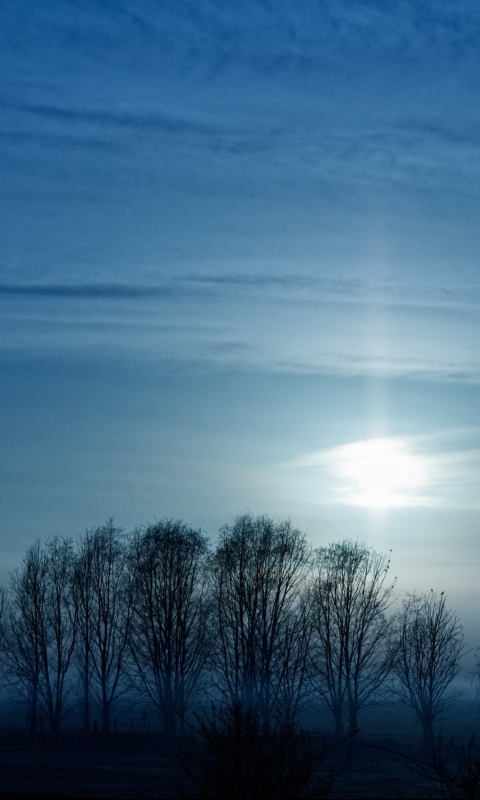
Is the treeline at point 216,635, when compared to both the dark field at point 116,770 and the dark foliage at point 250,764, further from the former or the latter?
the dark foliage at point 250,764

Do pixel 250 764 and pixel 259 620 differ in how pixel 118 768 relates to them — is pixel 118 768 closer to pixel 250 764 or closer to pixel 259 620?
pixel 259 620

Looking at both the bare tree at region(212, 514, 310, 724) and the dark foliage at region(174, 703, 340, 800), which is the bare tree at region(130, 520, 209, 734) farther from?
the dark foliage at region(174, 703, 340, 800)

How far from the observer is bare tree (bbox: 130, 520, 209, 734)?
144ft

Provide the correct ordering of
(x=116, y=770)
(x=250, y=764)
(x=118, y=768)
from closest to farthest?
(x=250, y=764)
(x=116, y=770)
(x=118, y=768)

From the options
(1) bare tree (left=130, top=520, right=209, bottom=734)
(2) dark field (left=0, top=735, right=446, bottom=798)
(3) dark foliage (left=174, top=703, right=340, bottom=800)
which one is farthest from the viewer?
(1) bare tree (left=130, top=520, right=209, bottom=734)

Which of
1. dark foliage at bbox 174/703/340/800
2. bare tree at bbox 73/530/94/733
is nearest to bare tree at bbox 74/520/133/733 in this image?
bare tree at bbox 73/530/94/733

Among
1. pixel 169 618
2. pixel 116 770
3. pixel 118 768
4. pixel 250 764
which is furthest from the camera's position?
pixel 169 618

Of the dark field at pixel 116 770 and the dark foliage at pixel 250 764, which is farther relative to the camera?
the dark field at pixel 116 770

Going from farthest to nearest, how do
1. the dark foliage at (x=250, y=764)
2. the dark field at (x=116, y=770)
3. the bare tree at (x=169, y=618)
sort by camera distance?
the bare tree at (x=169, y=618) → the dark field at (x=116, y=770) → the dark foliage at (x=250, y=764)

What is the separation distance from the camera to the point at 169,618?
4616cm

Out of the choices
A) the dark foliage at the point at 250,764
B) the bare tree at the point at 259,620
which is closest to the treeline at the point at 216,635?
the bare tree at the point at 259,620

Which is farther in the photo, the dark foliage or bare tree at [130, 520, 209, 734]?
bare tree at [130, 520, 209, 734]

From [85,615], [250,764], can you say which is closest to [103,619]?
[85,615]

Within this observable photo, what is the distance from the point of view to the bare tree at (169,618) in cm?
4400
